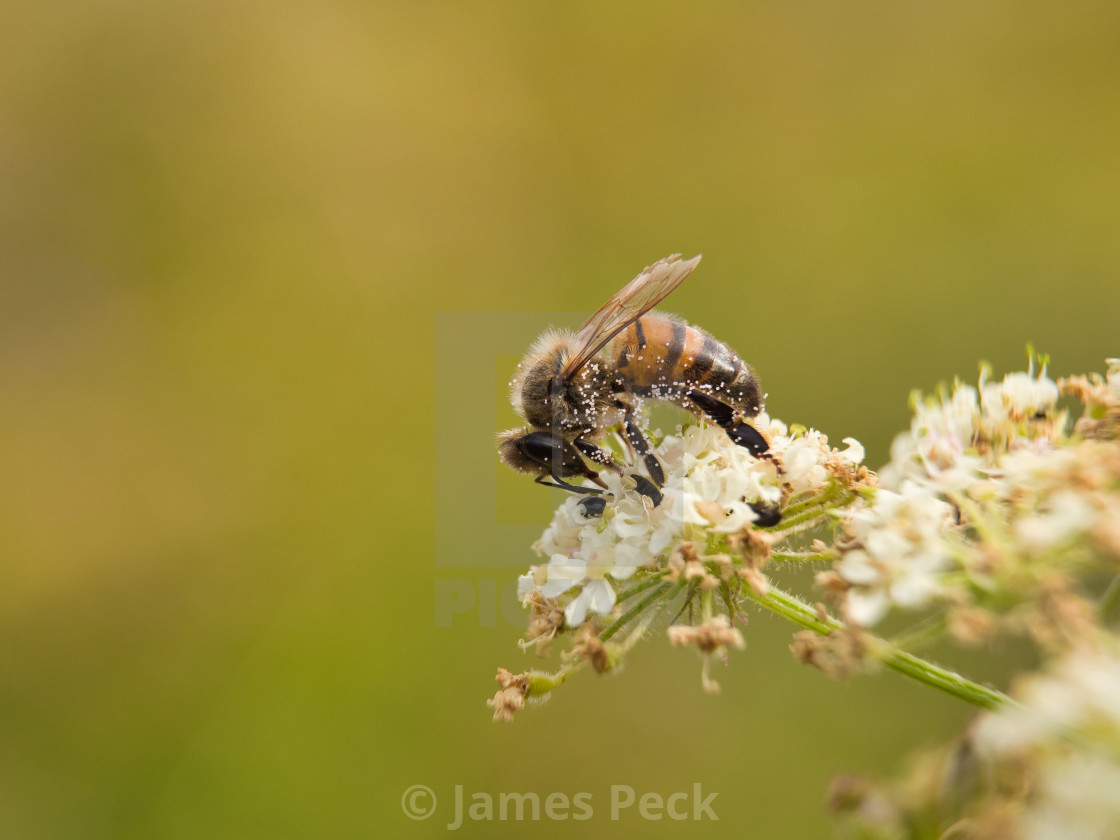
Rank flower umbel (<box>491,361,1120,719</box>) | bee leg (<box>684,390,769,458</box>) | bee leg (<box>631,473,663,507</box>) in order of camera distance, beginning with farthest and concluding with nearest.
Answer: bee leg (<box>684,390,769,458</box>) → bee leg (<box>631,473,663,507</box>) → flower umbel (<box>491,361,1120,719</box>)

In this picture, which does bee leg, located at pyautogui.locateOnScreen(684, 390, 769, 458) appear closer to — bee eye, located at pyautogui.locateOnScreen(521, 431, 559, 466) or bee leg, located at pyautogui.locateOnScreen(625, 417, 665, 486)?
bee leg, located at pyautogui.locateOnScreen(625, 417, 665, 486)

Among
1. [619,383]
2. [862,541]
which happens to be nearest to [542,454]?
[619,383]

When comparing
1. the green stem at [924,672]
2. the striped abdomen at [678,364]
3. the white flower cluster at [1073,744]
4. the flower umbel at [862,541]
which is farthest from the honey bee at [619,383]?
the white flower cluster at [1073,744]

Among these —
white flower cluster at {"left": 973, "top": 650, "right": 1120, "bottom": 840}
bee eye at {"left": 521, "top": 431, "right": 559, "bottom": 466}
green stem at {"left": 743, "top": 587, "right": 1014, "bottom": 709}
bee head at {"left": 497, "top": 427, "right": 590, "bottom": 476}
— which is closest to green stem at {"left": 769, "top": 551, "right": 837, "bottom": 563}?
green stem at {"left": 743, "top": 587, "right": 1014, "bottom": 709}

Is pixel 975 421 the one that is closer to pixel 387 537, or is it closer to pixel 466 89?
pixel 387 537

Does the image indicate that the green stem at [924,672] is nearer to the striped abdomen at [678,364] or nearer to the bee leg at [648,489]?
the bee leg at [648,489]

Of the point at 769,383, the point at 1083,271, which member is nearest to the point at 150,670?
the point at 769,383

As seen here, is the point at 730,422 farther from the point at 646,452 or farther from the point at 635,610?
the point at 635,610
